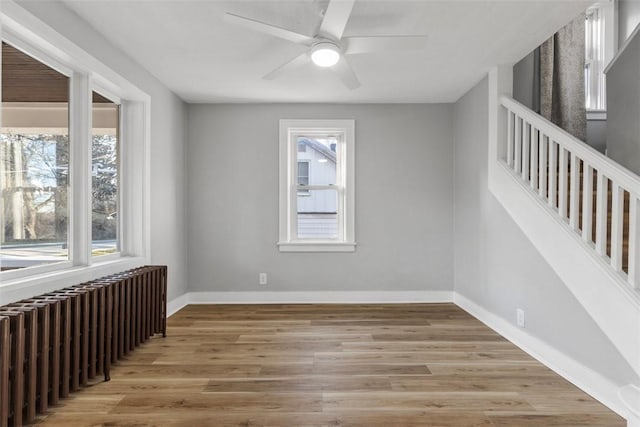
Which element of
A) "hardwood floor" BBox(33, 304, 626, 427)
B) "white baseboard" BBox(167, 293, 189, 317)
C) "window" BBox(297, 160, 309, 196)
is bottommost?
"hardwood floor" BBox(33, 304, 626, 427)

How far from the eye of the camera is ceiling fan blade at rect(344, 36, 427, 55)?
2453 mm

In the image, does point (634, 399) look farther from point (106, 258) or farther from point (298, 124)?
point (298, 124)

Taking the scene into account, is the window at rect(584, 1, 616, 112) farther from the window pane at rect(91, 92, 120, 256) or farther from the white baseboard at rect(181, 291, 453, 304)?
the window pane at rect(91, 92, 120, 256)

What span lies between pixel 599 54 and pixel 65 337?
5.91 m

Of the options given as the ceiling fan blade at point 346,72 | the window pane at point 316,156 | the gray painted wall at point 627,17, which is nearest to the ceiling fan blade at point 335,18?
the ceiling fan blade at point 346,72

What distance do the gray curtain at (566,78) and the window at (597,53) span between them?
0.82m

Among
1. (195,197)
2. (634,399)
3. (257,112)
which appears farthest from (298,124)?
(634,399)

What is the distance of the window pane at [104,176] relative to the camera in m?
3.12

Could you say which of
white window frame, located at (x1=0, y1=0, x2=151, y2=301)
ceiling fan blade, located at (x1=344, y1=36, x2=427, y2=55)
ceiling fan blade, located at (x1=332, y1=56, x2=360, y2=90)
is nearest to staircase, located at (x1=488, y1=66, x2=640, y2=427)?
ceiling fan blade, located at (x1=344, y1=36, x2=427, y2=55)

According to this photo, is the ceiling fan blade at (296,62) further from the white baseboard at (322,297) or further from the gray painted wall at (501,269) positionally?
the white baseboard at (322,297)

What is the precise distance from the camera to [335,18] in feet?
7.31

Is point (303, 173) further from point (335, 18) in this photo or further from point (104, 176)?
point (335, 18)

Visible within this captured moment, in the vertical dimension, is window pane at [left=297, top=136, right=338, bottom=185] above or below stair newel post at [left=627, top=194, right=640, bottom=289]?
above

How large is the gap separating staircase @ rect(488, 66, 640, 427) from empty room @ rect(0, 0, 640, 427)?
0.05ft
